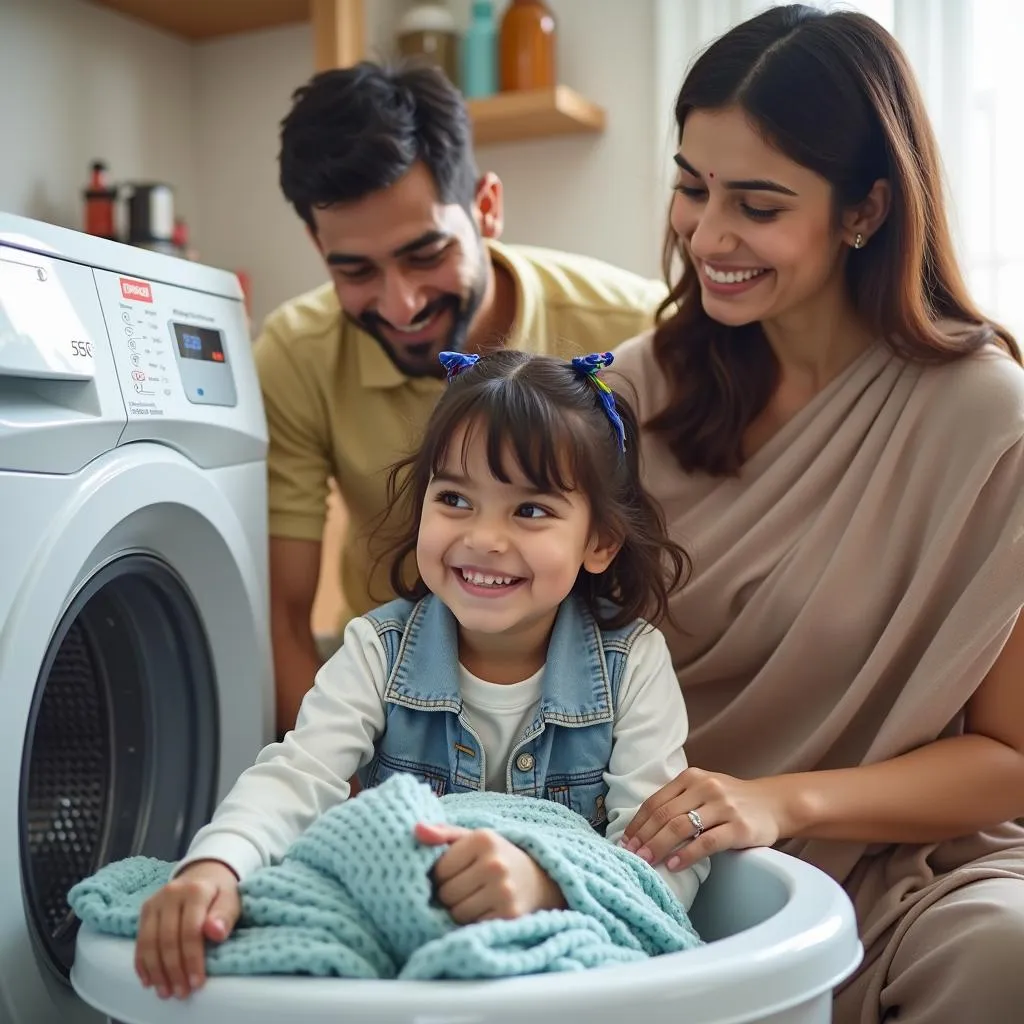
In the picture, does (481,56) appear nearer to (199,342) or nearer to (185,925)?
(199,342)

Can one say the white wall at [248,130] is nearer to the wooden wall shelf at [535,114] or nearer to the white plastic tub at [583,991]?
the wooden wall shelf at [535,114]

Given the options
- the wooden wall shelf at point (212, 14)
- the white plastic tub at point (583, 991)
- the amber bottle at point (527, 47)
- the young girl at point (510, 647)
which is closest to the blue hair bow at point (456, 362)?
the young girl at point (510, 647)

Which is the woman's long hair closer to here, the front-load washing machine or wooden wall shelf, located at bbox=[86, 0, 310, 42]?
the front-load washing machine

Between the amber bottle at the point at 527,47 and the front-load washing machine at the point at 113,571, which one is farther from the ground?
the amber bottle at the point at 527,47

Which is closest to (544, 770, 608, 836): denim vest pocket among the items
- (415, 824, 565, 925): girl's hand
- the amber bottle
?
(415, 824, 565, 925): girl's hand

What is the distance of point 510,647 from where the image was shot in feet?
3.71

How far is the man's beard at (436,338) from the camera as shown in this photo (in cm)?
161

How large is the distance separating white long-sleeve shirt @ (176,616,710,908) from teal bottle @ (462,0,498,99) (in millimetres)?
1571

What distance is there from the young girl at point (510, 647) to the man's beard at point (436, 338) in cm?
48

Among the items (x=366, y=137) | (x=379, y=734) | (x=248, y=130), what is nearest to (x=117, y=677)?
(x=379, y=734)

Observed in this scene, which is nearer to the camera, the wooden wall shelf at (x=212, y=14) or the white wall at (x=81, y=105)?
the white wall at (x=81, y=105)

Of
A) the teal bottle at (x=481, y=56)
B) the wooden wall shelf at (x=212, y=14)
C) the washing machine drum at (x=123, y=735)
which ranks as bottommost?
the washing machine drum at (x=123, y=735)

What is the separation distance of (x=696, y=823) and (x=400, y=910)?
0.28 metres

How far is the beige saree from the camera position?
3.83ft
